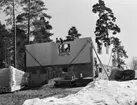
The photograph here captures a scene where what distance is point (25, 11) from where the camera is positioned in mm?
33562

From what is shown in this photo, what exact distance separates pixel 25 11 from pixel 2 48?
446 inches

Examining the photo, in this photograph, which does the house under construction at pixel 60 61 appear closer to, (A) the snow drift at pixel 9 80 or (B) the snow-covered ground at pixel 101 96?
(A) the snow drift at pixel 9 80

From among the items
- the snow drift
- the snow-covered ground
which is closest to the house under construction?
the snow drift

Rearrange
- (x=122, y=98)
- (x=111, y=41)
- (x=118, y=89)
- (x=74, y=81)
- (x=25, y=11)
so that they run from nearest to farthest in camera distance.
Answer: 1. (x=122, y=98)
2. (x=118, y=89)
3. (x=74, y=81)
4. (x=25, y=11)
5. (x=111, y=41)

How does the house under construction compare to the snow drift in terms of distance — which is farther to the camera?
the house under construction

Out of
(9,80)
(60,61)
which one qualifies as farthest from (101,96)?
(60,61)

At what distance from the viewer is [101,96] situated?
6.77 meters

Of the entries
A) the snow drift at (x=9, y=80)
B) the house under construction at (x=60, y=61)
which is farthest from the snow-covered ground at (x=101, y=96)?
the house under construction at (x=60, y=61)

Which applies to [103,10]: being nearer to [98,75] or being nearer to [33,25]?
[33,25]

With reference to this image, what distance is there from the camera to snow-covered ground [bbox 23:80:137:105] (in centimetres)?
608

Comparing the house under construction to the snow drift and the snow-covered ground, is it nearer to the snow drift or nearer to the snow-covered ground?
the snow drift

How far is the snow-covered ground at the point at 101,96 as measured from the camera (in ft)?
19.9

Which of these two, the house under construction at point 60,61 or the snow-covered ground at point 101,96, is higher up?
the house under construction at point 60,61

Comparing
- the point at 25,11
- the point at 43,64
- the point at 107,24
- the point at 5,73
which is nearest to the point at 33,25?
the point at 25,11
